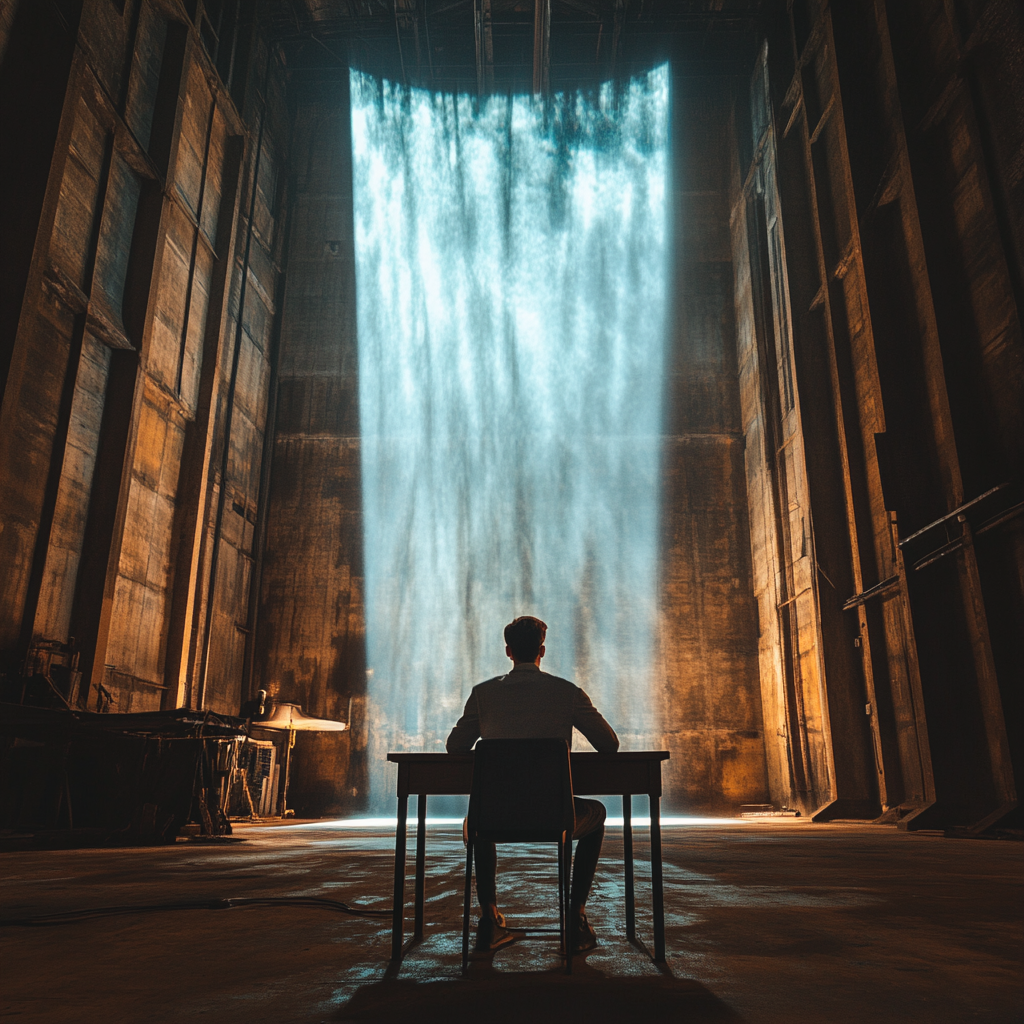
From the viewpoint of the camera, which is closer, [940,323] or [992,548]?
[992,548]

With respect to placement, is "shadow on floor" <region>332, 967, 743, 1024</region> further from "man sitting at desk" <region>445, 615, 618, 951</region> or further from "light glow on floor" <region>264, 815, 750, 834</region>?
"light glow on floor" <region>264, 815, 750, 834</region>

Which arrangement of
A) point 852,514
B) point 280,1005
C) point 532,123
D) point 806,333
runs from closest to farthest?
point 280,1005
point 852,514
point 806,333
point 532,123

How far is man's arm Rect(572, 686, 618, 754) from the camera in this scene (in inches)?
116

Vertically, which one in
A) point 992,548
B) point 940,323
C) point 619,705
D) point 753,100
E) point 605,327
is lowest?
point 619,705

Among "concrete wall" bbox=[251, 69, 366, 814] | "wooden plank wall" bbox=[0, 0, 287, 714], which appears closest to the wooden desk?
"wooden plank wall" bbox=[0, 0, 287, 714]

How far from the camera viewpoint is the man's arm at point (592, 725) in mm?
2949

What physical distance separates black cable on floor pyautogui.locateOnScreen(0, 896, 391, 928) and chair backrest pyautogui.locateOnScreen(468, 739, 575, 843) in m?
1.09

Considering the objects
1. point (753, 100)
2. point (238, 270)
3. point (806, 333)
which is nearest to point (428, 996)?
point (806, 333)

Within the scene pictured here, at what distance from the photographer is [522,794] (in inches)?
103

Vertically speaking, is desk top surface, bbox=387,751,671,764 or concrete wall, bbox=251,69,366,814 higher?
concrete wall, bbox=251,69,366,814

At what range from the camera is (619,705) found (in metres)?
16.4

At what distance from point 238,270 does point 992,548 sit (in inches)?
557

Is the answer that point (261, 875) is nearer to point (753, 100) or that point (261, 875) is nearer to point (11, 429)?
point (11, 429)

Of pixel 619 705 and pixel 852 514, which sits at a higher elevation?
pixel 852 514
